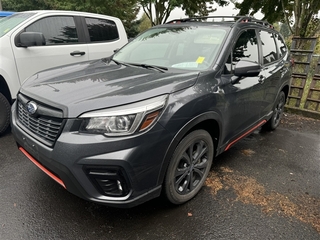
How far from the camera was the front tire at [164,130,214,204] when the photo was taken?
2228 millimetres

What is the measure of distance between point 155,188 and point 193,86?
954 mm

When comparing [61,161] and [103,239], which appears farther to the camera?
[103,239]

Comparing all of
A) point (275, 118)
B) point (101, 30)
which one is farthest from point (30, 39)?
point (275, 118)

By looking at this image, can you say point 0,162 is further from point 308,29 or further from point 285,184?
point 308,29

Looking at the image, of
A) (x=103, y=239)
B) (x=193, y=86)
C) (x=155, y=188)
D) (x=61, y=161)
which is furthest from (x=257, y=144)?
(x=61, y=161)

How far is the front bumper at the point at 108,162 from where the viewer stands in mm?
1799

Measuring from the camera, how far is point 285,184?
9.95 feet

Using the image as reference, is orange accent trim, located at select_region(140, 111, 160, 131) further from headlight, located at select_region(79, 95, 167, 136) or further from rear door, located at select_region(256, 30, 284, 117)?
rear door, located at select_region(256, 30, 284, 117)

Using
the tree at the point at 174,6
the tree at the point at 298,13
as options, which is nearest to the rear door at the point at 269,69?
the tree at the point at 298,13

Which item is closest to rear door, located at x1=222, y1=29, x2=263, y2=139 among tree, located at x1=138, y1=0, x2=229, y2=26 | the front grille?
the front grille

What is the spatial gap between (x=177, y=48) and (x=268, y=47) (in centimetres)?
163

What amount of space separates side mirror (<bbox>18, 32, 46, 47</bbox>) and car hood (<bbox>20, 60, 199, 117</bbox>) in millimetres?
1276

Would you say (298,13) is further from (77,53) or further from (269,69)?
(77,53)

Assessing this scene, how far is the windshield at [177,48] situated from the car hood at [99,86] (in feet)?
1.11
